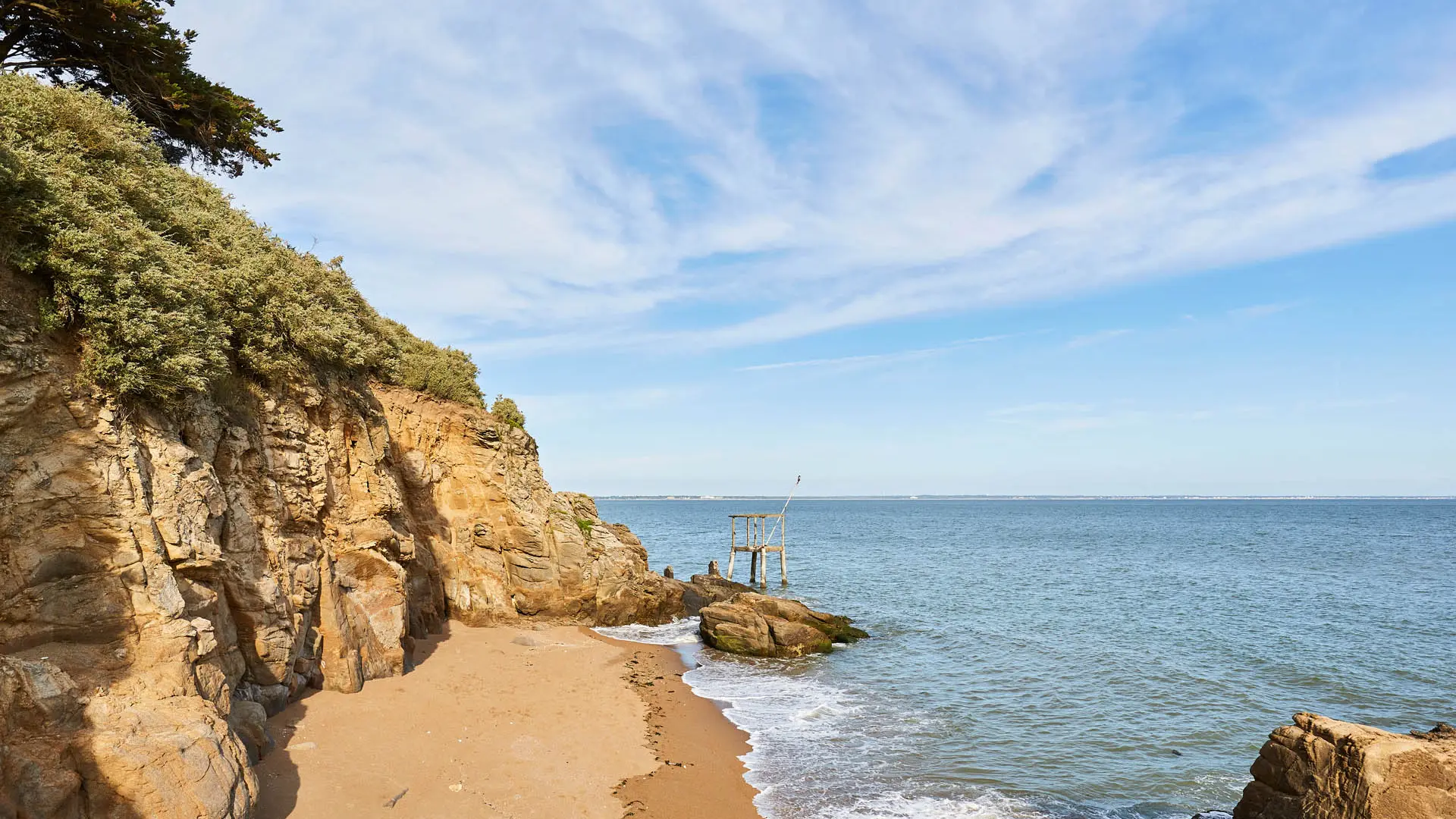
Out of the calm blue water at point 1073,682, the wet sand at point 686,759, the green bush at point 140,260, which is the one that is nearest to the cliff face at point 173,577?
the green bush at point 140,260

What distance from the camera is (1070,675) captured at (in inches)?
839

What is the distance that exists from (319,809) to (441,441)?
1432cm

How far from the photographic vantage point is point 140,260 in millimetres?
9891

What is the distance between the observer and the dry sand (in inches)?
397

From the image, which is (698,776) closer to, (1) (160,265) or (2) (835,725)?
(2) (835,725)

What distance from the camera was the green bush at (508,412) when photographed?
25.1m

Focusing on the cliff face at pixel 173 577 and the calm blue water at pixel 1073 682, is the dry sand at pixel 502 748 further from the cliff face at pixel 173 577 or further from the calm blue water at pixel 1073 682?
the calm blue water at pixel 1073 682

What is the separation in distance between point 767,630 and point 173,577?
17693 millimetres

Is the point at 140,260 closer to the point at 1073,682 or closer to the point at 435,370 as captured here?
the point at 435,370

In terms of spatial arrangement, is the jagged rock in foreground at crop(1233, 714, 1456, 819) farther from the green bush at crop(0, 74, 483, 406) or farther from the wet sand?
the green bush at crop(0, 74, 483, 406)

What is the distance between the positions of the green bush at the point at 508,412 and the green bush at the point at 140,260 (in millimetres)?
9602

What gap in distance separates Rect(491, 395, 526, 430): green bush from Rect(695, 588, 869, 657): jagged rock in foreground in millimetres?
8766

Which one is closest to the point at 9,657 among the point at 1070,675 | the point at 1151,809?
the point at 1151,809

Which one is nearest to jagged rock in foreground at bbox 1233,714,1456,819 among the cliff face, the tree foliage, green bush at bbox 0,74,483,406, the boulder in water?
the cliff face
